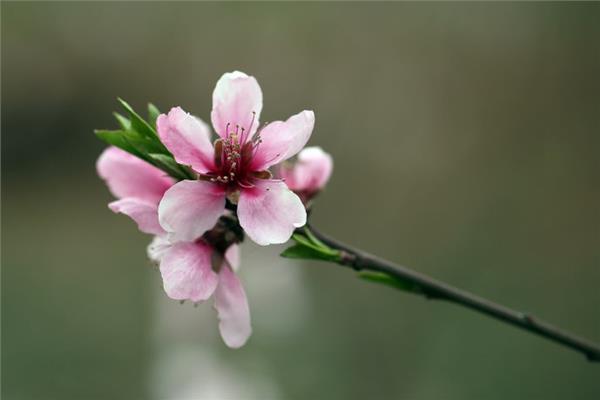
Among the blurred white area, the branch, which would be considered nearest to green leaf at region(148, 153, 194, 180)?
the branch

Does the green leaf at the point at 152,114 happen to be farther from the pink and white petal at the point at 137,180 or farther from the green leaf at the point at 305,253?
the green leaf at the point at 305,253

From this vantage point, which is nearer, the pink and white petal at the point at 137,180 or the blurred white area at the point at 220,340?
the pink and white petal at the point at 137,180

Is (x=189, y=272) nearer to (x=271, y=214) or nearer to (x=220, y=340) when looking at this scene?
(x=271, y=214)

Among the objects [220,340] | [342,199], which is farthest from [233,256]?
[342,199]

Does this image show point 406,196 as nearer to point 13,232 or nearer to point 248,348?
point 248,348

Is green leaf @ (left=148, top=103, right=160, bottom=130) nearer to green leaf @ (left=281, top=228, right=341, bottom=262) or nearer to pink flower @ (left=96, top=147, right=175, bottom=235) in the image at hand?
pink flower @ (left=96, top=147, right=175, bottom=235)

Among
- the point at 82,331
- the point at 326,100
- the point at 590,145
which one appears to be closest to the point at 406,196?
the point at 326,100

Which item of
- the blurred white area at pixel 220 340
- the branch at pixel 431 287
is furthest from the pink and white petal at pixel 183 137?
the blurred white area at pixel 220 340
